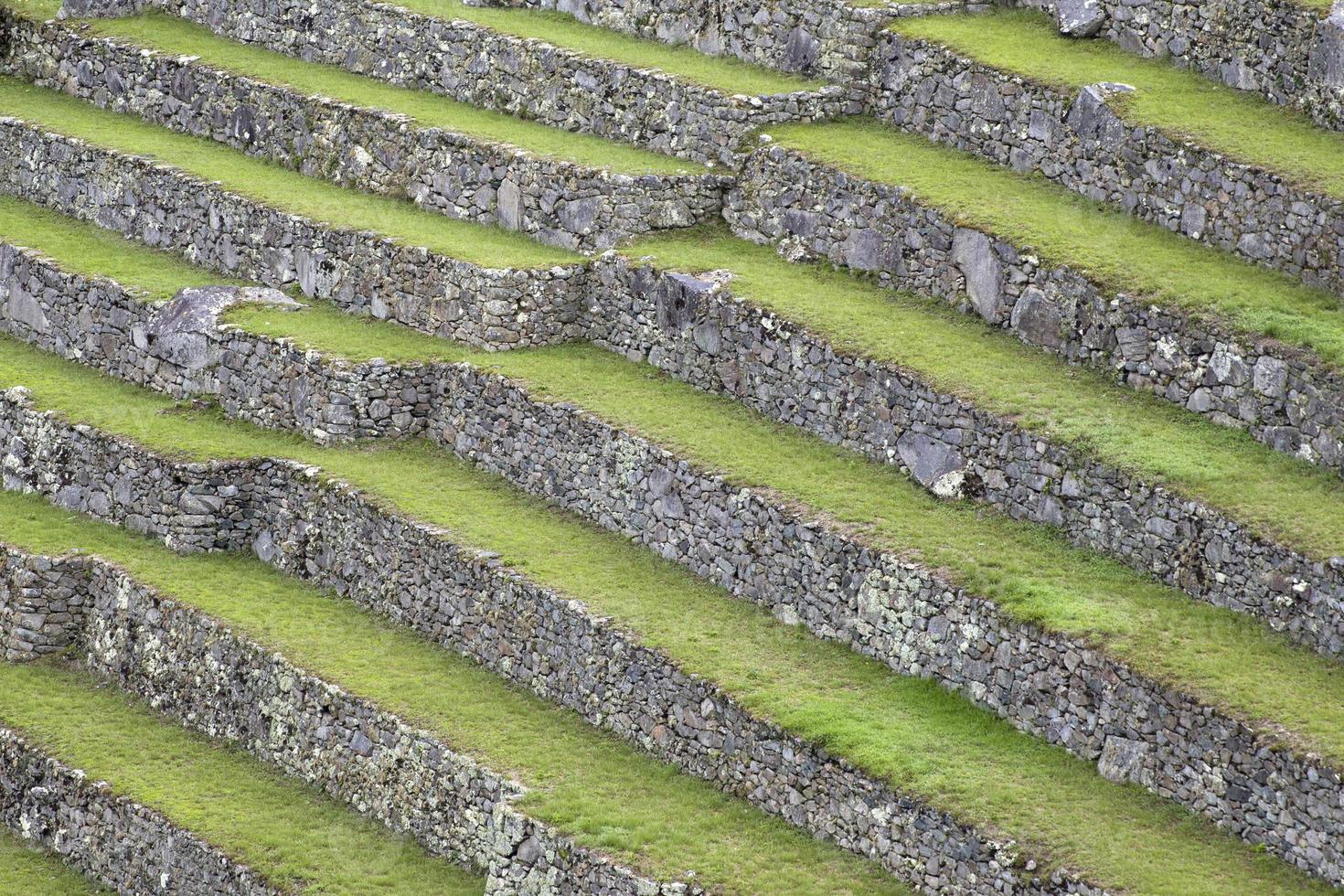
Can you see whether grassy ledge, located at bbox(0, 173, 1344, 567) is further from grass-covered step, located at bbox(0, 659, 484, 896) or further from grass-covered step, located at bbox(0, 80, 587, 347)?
grass-covered step, located at bbox(0, 659, 484, 896)

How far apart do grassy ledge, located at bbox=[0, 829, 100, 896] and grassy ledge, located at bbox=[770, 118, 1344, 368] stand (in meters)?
13.0

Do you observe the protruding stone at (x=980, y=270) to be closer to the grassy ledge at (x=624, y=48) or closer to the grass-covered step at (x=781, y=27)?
the grassy ledge at (x=624, y=48)

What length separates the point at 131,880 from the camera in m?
27.8

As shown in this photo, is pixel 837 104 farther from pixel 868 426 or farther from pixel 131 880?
pixel 131 880

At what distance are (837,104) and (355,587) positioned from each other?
32.7 feet

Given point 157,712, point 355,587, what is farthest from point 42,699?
point 355,587

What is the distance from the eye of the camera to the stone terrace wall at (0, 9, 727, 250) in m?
33.0

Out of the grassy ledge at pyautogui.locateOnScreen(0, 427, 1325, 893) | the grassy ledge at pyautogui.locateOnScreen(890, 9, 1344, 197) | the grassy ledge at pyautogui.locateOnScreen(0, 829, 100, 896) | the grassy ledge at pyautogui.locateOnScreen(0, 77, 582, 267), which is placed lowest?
the grassy ledge at pyautogui.locateOnScreen(0, 829, 100, 896)

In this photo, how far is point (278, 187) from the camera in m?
35.6

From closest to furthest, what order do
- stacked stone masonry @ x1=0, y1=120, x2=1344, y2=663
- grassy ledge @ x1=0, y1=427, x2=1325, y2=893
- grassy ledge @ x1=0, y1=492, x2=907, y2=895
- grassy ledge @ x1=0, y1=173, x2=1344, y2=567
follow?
grassy ledge @ x1=0, y1=427, x2=1325, y2=893
grassy ledge @ x1=0, y1=492, x2=907, y2=895
stacked stone masonry @ x1=0, y1=120, x2=1344, y2=663
grassy ledge @ x1=0, y1=173, x2=1344, y2=567

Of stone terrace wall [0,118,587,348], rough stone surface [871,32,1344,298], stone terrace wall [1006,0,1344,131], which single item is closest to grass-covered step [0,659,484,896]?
stone terrace wall [0,118,587,348]

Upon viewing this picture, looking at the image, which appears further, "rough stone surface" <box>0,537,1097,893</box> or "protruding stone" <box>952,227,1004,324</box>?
"protruding stone" <box>952,227,1004,324</box>

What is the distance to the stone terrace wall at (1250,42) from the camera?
29641 mm

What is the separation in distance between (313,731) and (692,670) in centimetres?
480
